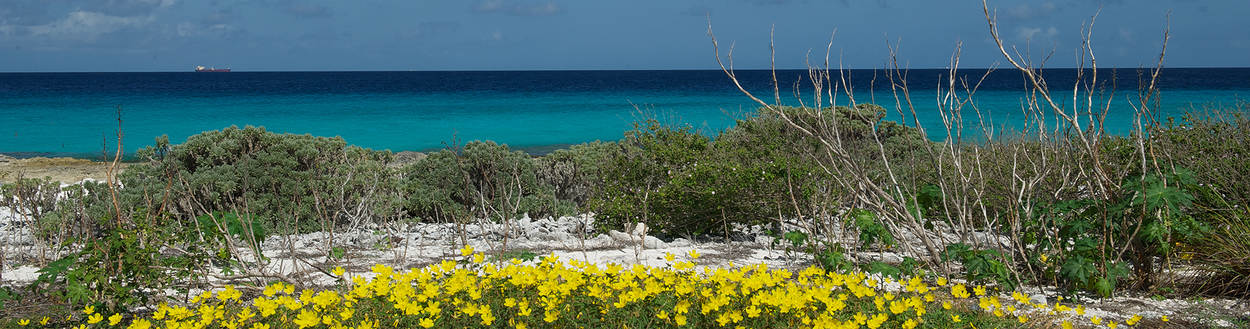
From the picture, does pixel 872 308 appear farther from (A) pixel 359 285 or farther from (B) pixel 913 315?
(A) pixel 359 285

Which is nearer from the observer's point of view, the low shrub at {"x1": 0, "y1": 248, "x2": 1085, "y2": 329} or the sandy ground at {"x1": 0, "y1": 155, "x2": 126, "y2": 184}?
the low shrub at {"x1": 0, "y1": 248, "x2": 1085, "y2": 329}

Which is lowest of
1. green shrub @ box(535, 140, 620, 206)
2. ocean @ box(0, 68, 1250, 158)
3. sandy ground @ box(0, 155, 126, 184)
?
ocean @ box(0, 68, 1250, 158)

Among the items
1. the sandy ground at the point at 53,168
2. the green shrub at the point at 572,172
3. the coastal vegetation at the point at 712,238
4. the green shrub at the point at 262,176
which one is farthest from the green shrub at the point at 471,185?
the sandy ground at the point at 53,168

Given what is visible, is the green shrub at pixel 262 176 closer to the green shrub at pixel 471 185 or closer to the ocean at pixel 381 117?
the green shrub at pixel 471 185

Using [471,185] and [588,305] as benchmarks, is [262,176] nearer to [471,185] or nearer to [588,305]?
[471,185]

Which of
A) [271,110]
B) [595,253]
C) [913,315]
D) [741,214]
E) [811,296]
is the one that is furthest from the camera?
[271,110]

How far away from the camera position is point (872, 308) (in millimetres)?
3525

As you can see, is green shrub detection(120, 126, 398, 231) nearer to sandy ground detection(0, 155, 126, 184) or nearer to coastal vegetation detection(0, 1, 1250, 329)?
coastal vegetation detection(0, 1, 1250, 329)

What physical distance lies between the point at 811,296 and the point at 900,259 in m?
2.70

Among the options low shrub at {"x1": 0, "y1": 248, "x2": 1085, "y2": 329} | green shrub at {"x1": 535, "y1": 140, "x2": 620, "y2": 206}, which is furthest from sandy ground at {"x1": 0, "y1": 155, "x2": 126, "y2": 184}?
low shrub at {"x1": 0, "y1": 248, "x2": 1085, "y2": 329}

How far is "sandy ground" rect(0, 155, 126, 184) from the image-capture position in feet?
48.0

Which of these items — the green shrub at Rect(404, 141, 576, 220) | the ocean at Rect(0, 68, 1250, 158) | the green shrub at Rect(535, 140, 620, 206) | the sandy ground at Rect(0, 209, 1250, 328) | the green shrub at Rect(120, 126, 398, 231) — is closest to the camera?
the sandy ground at Rect(0, 209, 1250, 328)

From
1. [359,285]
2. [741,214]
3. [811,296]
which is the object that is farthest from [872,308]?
[741,214]

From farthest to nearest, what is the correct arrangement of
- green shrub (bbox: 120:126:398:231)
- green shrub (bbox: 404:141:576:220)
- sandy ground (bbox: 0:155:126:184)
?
sandy ground (bbox: 0:155:126:184) < green shrub (bbox: 404:141:576:220) < green shrub (bbox: 120:126:398:231)
